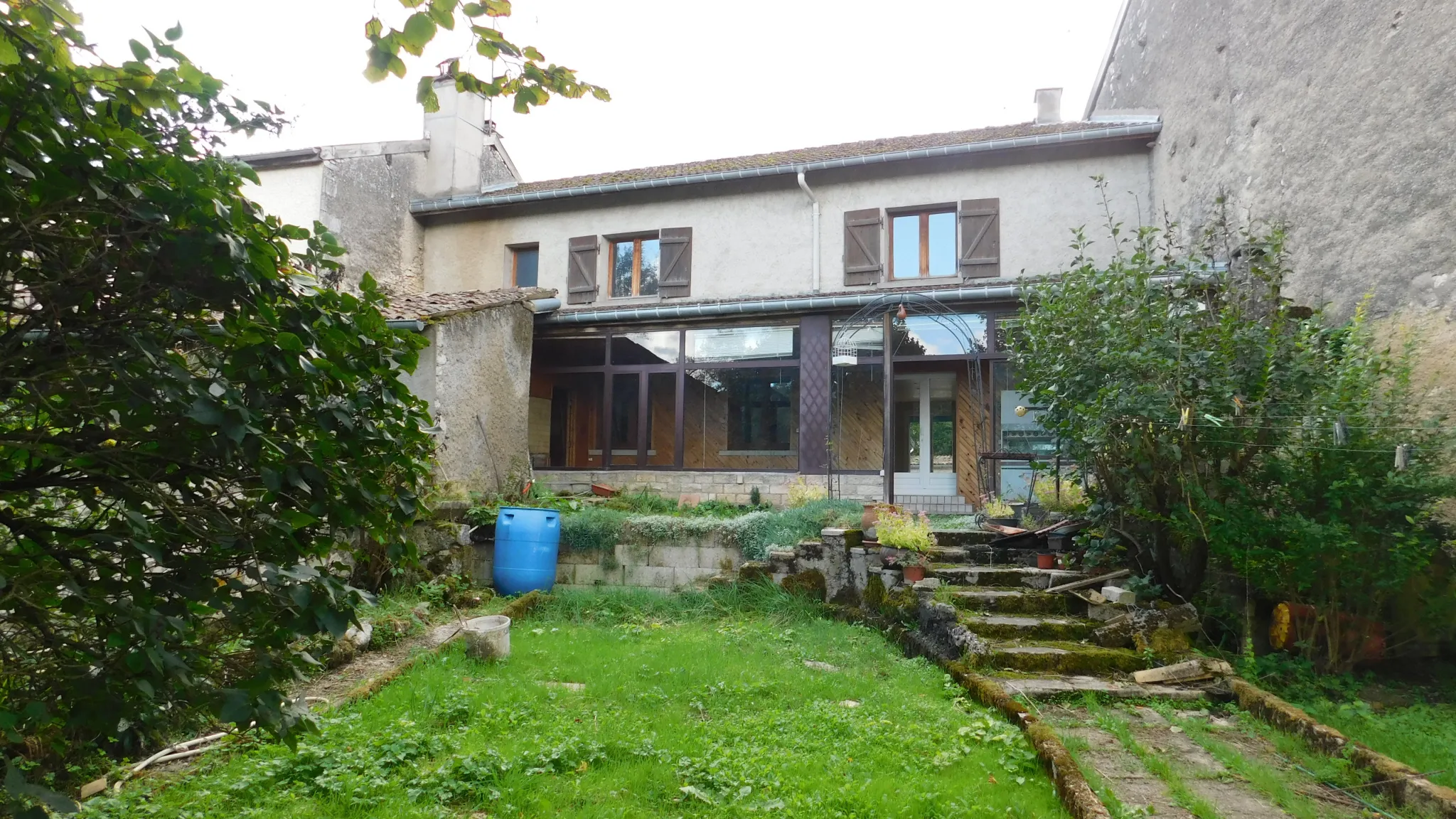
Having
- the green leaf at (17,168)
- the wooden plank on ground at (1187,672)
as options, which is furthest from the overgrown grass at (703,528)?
the green leaf at (17,168)

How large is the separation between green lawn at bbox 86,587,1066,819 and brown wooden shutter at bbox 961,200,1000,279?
24.2 ft

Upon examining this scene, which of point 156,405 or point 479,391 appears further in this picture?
point 479,391

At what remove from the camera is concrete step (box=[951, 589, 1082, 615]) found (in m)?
6.18

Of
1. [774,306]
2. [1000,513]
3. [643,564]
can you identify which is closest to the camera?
[1000,513]

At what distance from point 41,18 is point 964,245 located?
11.3m

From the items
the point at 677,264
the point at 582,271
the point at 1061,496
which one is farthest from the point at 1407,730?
the point at 582,271

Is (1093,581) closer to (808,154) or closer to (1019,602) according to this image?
(1019,602)

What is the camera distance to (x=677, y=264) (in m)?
13.0

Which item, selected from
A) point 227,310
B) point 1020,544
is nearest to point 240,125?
point 227,310

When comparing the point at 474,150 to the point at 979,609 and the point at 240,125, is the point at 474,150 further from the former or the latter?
the point at 240,125

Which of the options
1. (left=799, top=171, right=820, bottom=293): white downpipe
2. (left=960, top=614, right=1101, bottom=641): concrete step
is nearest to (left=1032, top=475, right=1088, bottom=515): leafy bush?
(left=960, top=614, right=1101, bottom=641): concrete step

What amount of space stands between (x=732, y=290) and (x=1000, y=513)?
19.2 ft

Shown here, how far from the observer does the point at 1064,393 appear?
6188 mm

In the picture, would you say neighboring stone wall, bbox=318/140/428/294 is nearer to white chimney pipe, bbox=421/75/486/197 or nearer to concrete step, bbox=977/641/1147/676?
white chimney pipe, bbox=421/75/486/197
